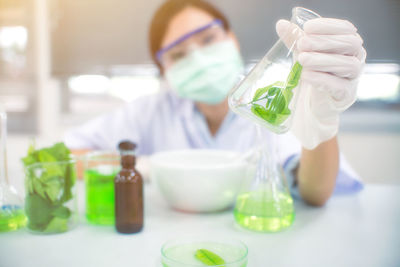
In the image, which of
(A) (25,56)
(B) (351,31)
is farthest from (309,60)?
(A) (25,56)

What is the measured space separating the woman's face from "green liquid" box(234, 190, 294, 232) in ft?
2.34

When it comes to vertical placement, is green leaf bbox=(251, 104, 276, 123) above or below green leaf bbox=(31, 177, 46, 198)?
above

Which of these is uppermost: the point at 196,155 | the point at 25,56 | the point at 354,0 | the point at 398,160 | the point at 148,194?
the point at 354,0

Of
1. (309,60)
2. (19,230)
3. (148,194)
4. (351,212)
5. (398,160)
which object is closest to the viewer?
(309,60)

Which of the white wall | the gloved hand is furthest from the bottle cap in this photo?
the white wall

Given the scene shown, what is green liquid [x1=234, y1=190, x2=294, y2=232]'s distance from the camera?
71 cm

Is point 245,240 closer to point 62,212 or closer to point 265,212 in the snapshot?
point 265,212

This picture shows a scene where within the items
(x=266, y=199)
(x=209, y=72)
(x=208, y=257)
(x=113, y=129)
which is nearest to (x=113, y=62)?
(x=113, y=129)

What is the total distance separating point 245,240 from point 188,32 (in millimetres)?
841

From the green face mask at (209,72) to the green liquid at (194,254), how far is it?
0.71 m

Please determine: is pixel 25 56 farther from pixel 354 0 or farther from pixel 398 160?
pixel 398 160

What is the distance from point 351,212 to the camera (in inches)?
33.0

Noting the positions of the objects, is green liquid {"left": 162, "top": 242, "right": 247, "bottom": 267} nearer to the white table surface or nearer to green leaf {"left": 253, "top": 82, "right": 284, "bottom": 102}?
the white table surface

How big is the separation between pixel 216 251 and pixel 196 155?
36 centimetres
